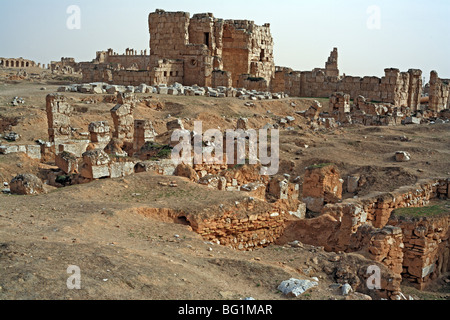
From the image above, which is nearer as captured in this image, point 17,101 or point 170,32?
point 17,101

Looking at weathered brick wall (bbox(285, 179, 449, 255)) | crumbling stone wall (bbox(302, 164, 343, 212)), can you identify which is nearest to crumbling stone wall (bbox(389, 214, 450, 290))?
weathered brick wall (bbox(285, 179, 449, 255))

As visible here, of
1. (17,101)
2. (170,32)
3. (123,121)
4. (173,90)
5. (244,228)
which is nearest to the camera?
(244,228)

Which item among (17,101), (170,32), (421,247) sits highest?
(170,32)

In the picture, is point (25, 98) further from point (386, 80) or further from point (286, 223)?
point (386, 80)

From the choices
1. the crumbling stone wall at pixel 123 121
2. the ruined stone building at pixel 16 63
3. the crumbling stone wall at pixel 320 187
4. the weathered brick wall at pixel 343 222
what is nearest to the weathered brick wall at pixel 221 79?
the crumbling stone wall at pixel 123 121

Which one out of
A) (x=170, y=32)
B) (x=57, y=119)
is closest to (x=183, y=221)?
(x=57, y=119)

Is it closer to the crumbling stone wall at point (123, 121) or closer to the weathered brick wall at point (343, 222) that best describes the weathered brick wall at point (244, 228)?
the weathered brick wall at point (343, 222)

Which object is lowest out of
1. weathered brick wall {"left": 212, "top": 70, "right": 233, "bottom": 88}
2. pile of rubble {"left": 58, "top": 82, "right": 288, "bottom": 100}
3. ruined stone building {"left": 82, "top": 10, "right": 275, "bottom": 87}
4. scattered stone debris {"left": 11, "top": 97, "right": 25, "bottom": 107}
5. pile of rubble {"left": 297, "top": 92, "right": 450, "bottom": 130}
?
pile of rubble {"left": 297, "top": 92, "right": 450, "bottom": 130}

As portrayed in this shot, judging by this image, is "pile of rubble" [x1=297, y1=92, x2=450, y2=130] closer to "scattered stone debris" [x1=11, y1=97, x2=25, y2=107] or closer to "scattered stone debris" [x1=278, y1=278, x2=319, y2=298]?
"scattered stone debris" [x1=11, y1=97, x2=25, y2=107]

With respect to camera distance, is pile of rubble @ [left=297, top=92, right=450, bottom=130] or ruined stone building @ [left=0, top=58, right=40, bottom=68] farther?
ruined stone building @ [left=0, top=58, right=40, bottom=68]

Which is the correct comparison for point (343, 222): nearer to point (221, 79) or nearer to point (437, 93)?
point (221, 79)

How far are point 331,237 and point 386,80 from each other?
72.1 ft
